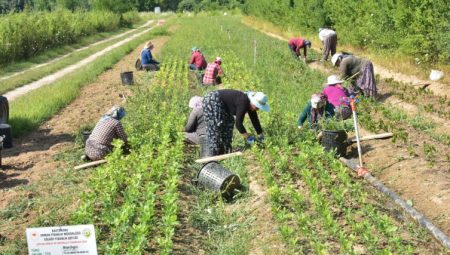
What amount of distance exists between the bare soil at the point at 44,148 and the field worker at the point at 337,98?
14.2 feet

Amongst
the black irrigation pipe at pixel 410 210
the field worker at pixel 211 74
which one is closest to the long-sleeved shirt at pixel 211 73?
the field worker at pixel 211 74

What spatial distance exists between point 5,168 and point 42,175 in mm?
837

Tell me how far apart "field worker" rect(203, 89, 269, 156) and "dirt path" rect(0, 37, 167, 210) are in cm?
238

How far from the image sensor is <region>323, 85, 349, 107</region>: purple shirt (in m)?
8.15

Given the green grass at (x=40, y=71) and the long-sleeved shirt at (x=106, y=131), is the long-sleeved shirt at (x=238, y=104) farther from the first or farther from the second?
the green grass at (x=40, y=71)

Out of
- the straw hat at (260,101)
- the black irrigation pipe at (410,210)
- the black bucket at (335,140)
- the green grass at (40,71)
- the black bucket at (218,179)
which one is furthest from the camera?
the green grass at (40,71)

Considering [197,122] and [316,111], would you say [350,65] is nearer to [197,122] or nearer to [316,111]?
[316,111]

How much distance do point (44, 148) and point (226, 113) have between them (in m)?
3.39

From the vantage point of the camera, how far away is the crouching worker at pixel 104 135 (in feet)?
23.6

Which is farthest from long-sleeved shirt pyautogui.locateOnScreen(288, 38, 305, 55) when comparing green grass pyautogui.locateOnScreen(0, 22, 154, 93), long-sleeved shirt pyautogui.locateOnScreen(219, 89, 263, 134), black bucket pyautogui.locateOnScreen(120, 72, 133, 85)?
long-sleeved shirt pyautogui.locateOnScreen(219, 89, 263, 134)

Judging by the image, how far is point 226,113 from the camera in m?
6.90

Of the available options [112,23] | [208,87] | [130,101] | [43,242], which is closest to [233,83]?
[208,87]

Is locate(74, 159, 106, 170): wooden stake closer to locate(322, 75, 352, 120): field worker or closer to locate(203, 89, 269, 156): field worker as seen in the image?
locate(203, 89, 269, 156): field worker

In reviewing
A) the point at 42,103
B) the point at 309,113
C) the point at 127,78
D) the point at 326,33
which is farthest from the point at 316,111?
the point at 326,33
